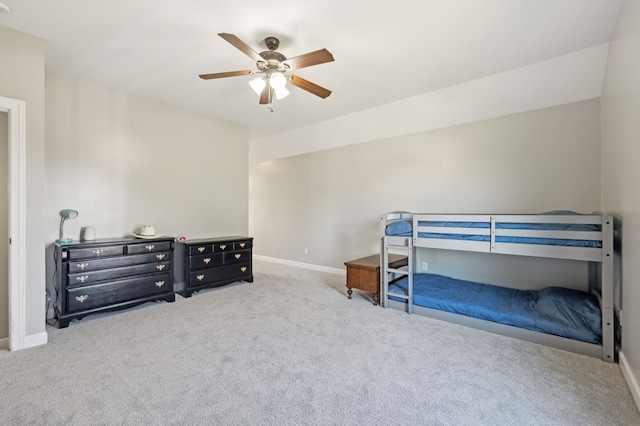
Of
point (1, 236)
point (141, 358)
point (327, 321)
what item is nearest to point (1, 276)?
point (1, 236)

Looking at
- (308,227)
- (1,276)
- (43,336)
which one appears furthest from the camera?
(308,227)

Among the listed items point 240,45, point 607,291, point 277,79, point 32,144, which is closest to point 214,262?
point 32,144

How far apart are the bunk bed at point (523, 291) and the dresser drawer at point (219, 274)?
2339 millimetres

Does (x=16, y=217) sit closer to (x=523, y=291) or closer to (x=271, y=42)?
(x=271, y=42)

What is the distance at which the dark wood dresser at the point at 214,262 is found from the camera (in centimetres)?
403

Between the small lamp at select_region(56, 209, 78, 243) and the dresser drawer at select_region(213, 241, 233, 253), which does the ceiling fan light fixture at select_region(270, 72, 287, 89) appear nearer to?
the dresser drawer at select_region(213, 241, 233, 253)

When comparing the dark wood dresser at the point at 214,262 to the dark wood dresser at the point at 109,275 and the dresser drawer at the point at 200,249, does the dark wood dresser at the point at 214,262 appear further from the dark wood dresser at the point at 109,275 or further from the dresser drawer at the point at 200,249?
the dark wood dresser at the point at 109,275

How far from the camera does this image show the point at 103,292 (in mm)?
3154

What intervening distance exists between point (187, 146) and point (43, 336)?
299 cm

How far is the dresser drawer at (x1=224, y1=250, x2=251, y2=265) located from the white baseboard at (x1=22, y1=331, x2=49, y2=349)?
2.14 meters

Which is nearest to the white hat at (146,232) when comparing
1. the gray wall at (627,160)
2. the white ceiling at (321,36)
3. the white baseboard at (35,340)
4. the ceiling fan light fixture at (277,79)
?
the white baseboard at (35,340)

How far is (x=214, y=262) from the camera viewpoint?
4273 millimetres

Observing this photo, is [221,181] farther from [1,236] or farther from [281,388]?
[281,388]

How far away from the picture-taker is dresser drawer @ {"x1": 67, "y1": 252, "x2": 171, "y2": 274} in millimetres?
3018
